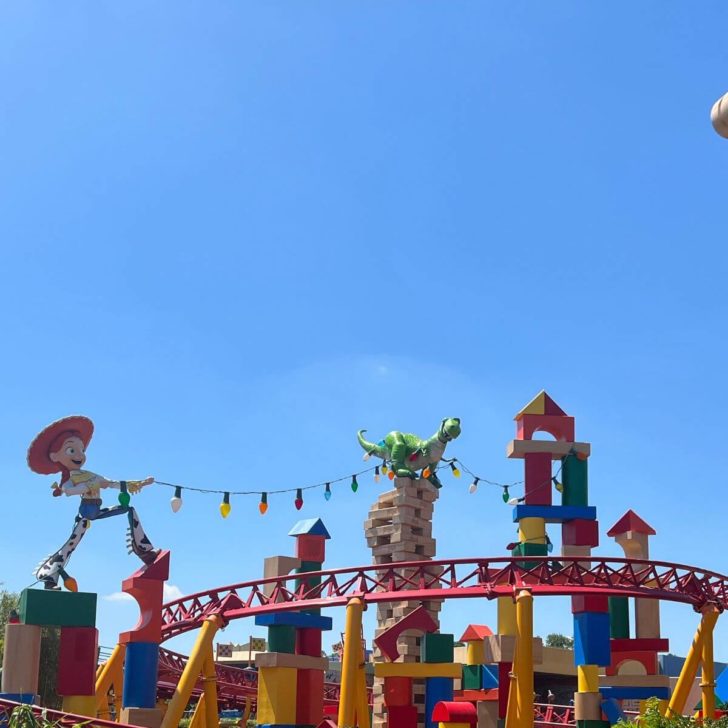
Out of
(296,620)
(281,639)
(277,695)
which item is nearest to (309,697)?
(277,695)

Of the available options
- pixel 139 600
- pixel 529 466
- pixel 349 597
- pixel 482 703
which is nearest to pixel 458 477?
pixel 529 466

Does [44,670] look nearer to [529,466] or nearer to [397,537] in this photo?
[397,537]

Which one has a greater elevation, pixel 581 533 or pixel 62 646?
pixel 581 533

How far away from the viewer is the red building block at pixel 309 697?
81.5ft

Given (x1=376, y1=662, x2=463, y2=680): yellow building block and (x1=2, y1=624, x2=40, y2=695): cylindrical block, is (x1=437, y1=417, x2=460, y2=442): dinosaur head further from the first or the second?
(x1=2, y1=624, x2=40, y2=695): cylindrical block

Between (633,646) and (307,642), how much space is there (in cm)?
810

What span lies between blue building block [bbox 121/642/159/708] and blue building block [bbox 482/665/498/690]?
858 centimetres

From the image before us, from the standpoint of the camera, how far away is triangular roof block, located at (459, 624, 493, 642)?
27.5 m

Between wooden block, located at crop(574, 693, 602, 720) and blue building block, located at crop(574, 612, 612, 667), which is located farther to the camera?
blue building block, located at crop(574, 612, 612, 667)

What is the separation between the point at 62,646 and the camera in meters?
21.0

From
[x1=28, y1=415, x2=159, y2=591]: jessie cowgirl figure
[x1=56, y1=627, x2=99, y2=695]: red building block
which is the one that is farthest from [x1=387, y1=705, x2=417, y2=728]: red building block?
[x1=56, y1=627, x2=99, y2=695]: red building block

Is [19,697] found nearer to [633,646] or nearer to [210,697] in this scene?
[210,697]

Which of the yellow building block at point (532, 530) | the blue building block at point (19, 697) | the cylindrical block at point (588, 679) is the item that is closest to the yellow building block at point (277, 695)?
the blue building block at point (19, 697)

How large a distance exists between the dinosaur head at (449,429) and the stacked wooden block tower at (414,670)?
5.63 m
